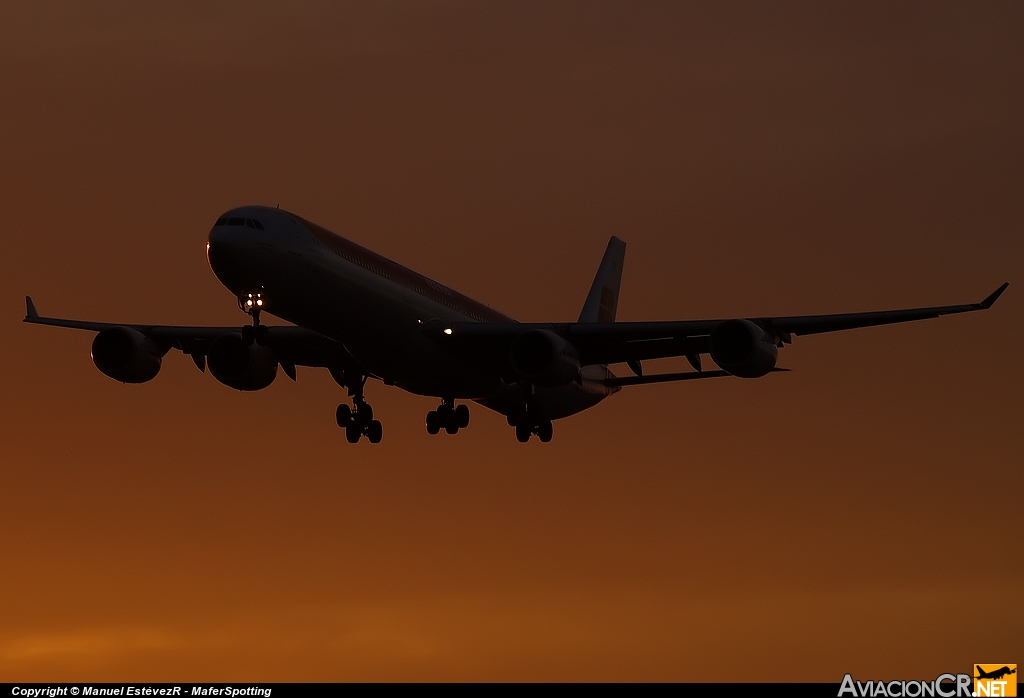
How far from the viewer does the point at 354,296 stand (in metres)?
47.8

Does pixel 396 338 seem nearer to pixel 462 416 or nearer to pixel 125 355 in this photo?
pixel 462 416

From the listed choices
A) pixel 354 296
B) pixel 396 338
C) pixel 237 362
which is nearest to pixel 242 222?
pixel 354 296

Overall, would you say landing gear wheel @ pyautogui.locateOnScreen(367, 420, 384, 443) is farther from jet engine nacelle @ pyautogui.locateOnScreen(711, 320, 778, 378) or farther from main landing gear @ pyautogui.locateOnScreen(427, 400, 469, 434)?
jet engine nacelle @ pyautogui.locateOnScreen(711, 320, 778, 378)

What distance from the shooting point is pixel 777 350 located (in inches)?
2040

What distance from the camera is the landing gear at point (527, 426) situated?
59.9 m

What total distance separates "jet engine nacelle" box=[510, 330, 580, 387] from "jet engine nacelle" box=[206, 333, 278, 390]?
9.73 metres

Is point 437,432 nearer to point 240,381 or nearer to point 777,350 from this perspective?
point 240,381

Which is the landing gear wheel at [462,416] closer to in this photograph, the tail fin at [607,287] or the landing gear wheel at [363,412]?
the landing gear wheel at [363,412]

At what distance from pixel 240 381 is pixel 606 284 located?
24.8 m

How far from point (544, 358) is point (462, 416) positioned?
718cm

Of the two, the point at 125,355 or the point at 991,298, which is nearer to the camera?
the point at 991,298

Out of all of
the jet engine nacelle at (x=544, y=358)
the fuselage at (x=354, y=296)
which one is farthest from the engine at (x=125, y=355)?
the jet engine nacelle at (x=544, y=358)

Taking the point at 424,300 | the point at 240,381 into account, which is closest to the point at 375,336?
the point at 424,300

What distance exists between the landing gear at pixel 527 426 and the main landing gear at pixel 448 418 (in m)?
2.29
